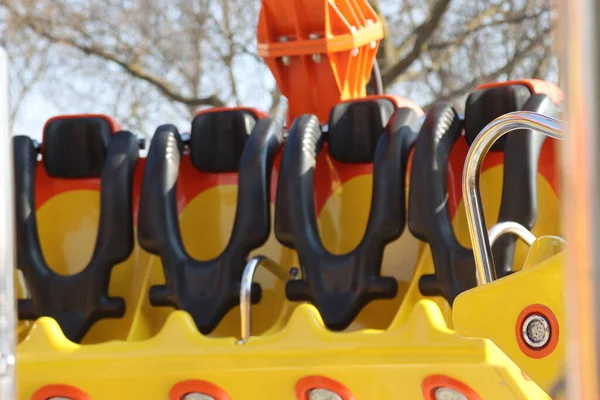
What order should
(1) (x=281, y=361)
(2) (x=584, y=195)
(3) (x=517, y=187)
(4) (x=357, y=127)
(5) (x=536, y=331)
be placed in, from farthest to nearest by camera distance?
1. (4) (x=357, y=127)
2. (3) (x=517, y=187)
3. (1) (x=281, y=361)
4. (5) (x=536, y=331)
5. (2) (x=584, y=195)

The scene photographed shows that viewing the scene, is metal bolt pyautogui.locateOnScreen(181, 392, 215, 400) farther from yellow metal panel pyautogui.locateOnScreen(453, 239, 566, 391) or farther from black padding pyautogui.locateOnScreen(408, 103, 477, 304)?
yellow metal panel pyautogui.locateOnScreen(453, 239, 566, 391)

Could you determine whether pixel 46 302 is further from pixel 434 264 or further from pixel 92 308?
pixel 434 264

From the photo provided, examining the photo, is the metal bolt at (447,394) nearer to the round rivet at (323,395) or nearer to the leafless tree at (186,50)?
the round rivet at (323,395)

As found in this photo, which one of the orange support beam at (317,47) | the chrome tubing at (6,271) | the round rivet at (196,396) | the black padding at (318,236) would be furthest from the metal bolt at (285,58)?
the chrome tubing at (6,271)

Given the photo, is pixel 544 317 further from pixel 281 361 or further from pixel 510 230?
pixel 281 361

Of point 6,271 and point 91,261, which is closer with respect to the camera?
point 6,271

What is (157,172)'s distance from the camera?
211 cm

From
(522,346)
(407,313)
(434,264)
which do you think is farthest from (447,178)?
(522,346)

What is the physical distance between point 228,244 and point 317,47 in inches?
24.8

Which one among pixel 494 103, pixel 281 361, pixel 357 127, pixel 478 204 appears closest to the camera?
pixel 478 204

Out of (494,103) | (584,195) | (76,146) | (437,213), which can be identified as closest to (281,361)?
(437,213)

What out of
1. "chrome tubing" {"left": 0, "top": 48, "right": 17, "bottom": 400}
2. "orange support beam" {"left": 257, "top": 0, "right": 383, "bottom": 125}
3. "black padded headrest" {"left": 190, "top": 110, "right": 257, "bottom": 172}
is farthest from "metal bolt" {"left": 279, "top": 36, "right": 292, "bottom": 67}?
"chrome tubing" {"left": 0, "top": 48, "right": 17, "bottom": 400}

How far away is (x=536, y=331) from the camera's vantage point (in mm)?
1215

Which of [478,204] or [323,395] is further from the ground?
[478,204]
